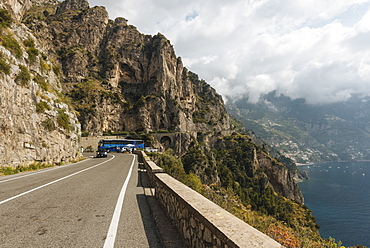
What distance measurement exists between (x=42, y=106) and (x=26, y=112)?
2309 mm

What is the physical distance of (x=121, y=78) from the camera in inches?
4018

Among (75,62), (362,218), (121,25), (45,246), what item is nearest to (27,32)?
(45,246)

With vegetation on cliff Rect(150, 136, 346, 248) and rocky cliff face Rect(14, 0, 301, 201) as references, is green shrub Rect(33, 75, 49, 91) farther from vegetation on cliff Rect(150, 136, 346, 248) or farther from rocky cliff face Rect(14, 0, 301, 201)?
rocky cliff face Rect(14, 0, 301, 201)

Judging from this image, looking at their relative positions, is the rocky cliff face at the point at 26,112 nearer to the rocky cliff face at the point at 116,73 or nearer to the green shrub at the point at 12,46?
the green shrub at the point at 12,46

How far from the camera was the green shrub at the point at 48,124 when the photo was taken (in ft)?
58.4

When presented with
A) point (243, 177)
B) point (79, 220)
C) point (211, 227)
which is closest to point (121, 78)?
point (243, 177)

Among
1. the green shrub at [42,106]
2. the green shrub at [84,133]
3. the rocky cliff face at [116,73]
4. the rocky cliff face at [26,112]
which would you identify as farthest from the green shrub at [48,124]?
the rocky cliff face at [116,73]

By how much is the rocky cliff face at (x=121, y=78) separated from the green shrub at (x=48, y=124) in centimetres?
5503

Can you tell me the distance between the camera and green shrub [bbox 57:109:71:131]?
20616 millimetres

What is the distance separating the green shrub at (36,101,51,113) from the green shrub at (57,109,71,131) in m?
2.04

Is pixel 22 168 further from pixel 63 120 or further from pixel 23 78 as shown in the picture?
pixel 63 120

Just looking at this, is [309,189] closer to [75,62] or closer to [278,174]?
[278,174]

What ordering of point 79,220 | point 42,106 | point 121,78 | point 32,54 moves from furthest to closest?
1. point 121,78
2. point 32,54
3. point 42,106
4. point 79,220

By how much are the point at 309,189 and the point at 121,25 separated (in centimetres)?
15895
